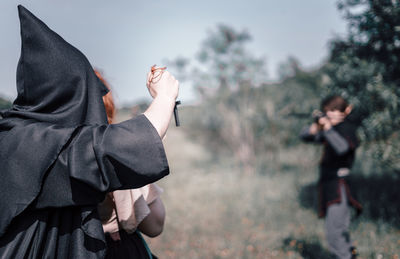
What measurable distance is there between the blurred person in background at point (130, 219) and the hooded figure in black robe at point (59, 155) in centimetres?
24

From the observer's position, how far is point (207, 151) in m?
15.0

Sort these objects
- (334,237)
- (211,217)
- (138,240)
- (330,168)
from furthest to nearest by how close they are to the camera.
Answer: (211,217) → (330,168) → (334,237) → (138,240)

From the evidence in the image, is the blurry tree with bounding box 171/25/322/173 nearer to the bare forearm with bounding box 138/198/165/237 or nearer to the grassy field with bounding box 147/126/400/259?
the grassy field with bounding box 147/126/400/259

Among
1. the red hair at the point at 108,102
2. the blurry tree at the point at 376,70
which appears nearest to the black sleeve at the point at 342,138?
the blurry tree at the point at 376,70

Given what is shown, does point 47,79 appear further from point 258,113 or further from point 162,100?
point 258,113

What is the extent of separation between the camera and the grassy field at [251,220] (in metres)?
4.15

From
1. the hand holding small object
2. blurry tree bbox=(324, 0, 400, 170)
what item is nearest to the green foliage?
blurry tree bbox=(324, 0, 400, 170)

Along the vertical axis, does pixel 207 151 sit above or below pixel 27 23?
below

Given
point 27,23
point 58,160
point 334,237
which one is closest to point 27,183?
point 58,160

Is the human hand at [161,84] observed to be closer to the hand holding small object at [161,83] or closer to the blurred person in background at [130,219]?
the hand holding small object at [161,83]

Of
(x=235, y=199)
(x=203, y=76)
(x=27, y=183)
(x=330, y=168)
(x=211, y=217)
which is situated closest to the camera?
(x=27, y=183)

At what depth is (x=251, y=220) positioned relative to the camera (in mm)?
5723

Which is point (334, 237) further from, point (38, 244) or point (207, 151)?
point (207, 151)

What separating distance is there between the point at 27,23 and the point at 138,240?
97 centimetres
